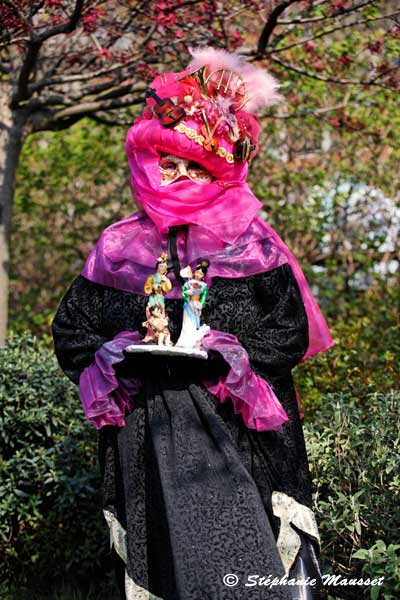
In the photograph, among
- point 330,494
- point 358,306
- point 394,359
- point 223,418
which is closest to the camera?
point 223,418

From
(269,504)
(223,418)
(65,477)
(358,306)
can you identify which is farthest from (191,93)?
(358,306)

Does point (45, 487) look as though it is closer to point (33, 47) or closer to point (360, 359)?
point (360, 359)

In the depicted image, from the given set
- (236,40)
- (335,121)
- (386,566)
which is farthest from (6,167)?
(386,566)

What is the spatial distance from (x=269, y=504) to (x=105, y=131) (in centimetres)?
529

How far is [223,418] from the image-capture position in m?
3.25

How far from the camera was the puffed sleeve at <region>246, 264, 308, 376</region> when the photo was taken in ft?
10.6

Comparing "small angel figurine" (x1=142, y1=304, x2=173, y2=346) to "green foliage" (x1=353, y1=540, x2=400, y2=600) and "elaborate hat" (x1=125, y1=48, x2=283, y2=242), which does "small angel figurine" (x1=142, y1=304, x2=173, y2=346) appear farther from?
"green foliage" (x1=353, y1=540, x2=400, y2=600)

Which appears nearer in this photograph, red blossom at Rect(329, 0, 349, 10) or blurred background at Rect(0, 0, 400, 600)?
blurred background at Rect(0, 0, 400, 600)

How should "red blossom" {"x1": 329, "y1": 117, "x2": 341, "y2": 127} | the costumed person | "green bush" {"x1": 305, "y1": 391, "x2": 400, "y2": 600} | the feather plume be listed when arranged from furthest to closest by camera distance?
"red blossom" {"x1": 329, "y1": 117, "x2": 341, "y2": 127} < "green bush" {"x1": 305, "y1": 391, "x2": 400, "y2": 600} < the feather plume < the costumed person

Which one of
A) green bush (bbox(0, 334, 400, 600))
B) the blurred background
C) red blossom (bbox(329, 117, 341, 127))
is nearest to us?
the blurred background

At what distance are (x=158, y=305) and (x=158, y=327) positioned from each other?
8 cm

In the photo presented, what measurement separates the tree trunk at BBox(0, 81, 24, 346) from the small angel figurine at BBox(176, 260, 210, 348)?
2763mm

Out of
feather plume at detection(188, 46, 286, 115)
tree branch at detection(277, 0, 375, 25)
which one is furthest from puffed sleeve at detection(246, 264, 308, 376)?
tree branch at detection(277, 0, 375, 25)

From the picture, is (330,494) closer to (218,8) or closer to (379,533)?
(379,533)
